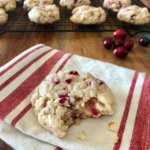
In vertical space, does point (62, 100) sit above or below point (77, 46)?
above

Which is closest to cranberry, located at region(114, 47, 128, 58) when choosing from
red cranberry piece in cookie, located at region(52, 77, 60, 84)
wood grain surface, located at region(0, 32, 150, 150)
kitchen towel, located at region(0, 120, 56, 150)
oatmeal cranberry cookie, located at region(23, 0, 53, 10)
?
wood grain surface, located at region(0, 32, 150, 150)

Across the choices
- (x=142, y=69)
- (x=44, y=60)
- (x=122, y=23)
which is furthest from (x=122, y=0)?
(x=44, y=60)

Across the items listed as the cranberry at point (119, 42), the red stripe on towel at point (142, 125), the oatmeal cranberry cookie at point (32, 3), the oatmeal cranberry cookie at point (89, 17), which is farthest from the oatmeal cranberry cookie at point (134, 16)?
the red stripe on towel at point (142, 125)

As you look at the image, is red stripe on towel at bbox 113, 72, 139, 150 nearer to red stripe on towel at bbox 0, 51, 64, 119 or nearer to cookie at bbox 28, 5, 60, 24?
red stripe on towel at bbox 0, 51, 64, 119

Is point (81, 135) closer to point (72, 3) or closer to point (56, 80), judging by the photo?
point (56, 80)

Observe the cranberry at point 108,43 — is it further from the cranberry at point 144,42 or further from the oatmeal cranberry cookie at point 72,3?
the oatmeal cranberry cookie at point 72,3

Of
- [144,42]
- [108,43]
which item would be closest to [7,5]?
[108,43]
